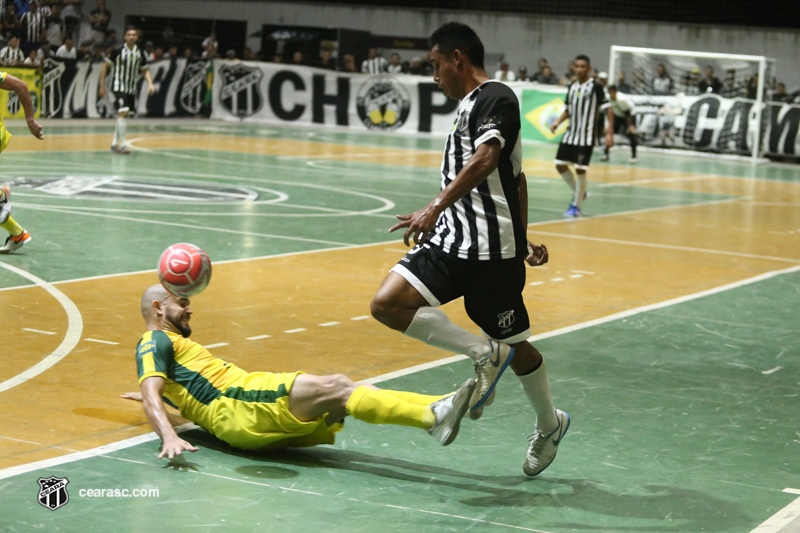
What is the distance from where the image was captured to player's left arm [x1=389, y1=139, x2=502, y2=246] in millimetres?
4797

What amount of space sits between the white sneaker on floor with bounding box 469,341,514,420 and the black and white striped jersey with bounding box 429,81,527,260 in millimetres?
444

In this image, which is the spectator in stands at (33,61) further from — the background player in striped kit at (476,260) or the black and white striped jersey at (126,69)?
the background player in striped kit at (476,260)

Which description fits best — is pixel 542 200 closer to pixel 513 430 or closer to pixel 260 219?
pixel 260 219

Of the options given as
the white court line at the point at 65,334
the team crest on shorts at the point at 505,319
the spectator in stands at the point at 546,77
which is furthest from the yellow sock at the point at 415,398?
the spectator in stands at the point at 546,77

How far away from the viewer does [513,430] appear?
6035 mm

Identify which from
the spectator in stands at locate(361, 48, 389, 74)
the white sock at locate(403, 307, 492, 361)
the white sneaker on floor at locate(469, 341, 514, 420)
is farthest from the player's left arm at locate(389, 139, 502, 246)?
the spectator in stands at locate(361, 48, 389, 74)

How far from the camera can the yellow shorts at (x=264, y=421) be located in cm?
515

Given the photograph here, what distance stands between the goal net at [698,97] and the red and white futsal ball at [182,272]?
26.5 metres

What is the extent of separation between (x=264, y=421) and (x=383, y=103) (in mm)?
29397

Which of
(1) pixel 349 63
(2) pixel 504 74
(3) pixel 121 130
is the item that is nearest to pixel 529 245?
(3) pixel 121 130

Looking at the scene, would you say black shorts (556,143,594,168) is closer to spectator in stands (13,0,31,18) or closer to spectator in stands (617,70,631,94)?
spectator in stands (617,70,631,94)

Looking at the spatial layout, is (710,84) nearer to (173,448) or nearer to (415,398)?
(415,398)

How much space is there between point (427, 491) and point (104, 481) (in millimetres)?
1400

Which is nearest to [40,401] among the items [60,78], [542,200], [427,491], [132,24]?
[427,491]
